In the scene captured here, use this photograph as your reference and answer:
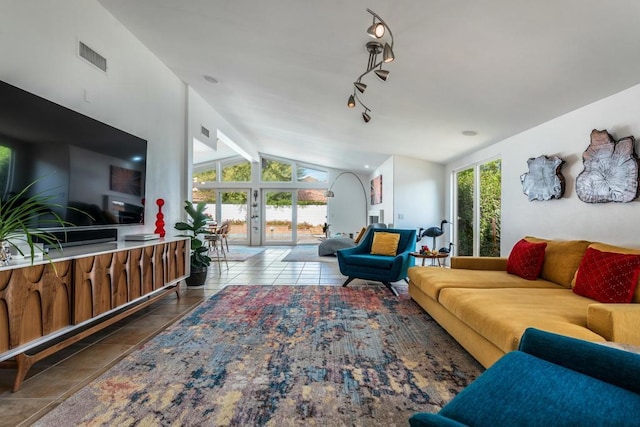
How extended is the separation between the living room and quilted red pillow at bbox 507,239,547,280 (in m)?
0.49

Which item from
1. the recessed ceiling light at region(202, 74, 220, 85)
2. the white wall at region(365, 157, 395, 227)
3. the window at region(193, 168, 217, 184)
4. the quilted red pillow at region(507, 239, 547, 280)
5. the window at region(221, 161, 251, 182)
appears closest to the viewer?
the quilted red pillow at region(507, 239, 547, 280)

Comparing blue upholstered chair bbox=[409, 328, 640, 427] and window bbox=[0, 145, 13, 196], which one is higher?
window bbox=[0, 145, 13, 196]

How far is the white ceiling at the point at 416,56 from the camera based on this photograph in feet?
7.02

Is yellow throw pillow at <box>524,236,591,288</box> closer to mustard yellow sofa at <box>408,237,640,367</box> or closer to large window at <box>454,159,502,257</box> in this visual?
mustard yellow sofa at <box>408,237,640,367</box>

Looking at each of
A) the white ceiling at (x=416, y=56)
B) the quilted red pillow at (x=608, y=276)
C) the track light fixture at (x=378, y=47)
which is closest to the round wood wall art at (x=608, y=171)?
the white ceiling at (x=416, y=56)

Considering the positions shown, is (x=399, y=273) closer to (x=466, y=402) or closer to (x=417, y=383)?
(x=417, y=383)

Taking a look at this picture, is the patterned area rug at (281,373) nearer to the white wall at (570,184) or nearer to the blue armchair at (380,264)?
the blue armchair at (380,264)

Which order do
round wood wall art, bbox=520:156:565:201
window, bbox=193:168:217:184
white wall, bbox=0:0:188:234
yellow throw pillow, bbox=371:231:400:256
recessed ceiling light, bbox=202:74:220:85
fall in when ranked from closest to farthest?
white wall, bbox=0:0:188:234 → round wood wall art, bbox=520:156:565:201 → recessed ceiling light, bbox=202:74:220:85 → yellow throw pillow, bbox=371:231:400:256 → window, bbox=193:168:217:184

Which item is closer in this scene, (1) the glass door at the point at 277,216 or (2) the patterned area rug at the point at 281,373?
(2) the patterned area rug at the point at 281,373

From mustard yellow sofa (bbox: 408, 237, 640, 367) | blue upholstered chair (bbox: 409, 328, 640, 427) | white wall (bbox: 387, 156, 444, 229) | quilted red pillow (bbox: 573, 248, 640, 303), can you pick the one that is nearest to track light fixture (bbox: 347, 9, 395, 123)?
mustard yellow sofa (bbox: 408, 237, 640, 367)

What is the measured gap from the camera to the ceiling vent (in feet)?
9.66

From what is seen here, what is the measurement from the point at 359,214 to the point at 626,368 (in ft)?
30.7

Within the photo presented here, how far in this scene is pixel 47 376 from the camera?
2074mm

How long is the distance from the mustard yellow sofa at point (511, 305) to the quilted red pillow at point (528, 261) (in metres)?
0.07
